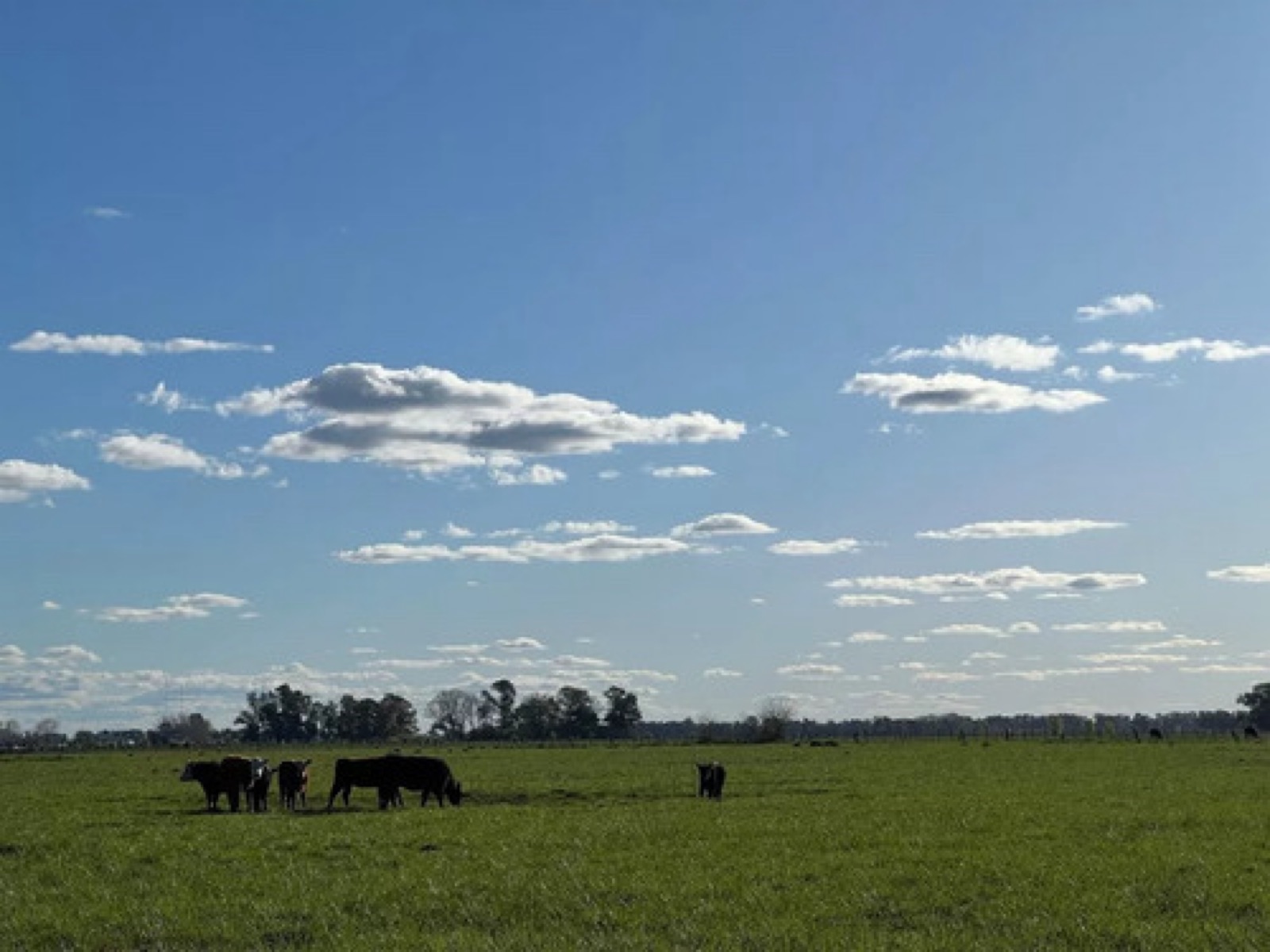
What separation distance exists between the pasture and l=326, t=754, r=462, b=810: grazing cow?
0.78m

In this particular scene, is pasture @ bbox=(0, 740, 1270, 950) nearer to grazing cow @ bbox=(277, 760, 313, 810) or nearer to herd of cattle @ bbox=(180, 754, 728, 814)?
herd of cattle @ bbox=(180, 754, 728, 814)

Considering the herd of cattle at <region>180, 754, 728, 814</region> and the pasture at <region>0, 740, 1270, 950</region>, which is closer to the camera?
the pasture at <region>0, 740, 1270, 950</region>

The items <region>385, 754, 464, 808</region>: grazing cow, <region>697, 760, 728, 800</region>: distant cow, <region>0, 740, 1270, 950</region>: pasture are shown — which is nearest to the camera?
<region>0, 740, 1270, 950</region>: pasture

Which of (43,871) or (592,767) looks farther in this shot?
(592,767)

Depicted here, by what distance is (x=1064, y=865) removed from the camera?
23.2 m

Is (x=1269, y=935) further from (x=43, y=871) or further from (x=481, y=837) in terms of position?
(x=43, y=871)

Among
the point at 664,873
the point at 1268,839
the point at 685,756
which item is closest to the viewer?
the point at 664,873

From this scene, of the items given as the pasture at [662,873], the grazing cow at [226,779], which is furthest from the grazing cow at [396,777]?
the grazing cow at [226,779]

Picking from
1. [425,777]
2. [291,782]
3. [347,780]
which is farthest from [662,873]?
[291,782]

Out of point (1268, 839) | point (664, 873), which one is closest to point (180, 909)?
point (664, 873)

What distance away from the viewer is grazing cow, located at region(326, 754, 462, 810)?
4334cm

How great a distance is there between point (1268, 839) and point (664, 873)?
41.6ft

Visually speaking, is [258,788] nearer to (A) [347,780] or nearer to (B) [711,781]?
(A) [347,780]

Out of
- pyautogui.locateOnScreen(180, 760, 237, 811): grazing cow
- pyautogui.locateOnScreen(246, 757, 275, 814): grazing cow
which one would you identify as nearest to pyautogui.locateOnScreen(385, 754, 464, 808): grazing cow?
pyautogui.locateOnScreen(246, 757, 275, 814): grazing cow
